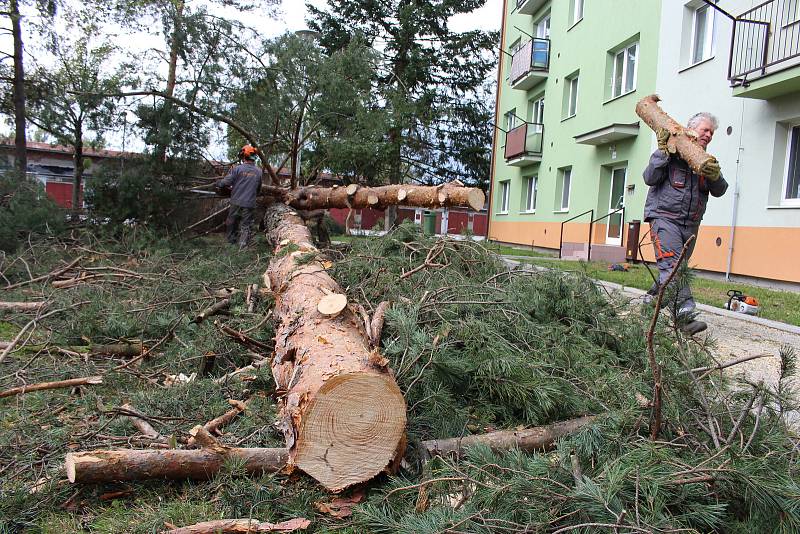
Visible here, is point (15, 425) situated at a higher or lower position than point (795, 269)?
lower

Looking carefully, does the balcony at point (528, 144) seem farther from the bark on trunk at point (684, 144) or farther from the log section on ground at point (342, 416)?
the log section on ground at point (342, 416)

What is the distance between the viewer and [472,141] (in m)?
27.2

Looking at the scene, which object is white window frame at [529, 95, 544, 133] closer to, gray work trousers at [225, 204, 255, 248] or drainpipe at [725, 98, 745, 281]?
drainpipe at [725, 98, 745, 281]

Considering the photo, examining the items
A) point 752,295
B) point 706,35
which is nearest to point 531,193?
point 706,35

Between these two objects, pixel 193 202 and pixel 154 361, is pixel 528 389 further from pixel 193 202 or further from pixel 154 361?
pixel 193 202

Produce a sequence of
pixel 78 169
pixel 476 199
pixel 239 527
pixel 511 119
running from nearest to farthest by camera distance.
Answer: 1. pixel 239 527
2. pixel 476 199
3. pixel 78 169
4. pixel 511 119

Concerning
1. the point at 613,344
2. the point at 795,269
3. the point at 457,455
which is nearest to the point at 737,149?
the point at 795,269

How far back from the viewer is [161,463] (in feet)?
7.27

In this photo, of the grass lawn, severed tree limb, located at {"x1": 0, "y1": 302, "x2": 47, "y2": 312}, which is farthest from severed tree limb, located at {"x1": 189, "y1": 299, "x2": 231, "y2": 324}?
the grass lawn

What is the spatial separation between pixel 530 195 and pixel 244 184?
563 inches

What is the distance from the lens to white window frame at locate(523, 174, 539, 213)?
784 inches

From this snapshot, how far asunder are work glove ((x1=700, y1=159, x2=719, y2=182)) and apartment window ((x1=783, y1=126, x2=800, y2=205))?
5.84 meters

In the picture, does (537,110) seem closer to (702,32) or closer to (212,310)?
(702,32)

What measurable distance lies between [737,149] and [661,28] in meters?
4.01
